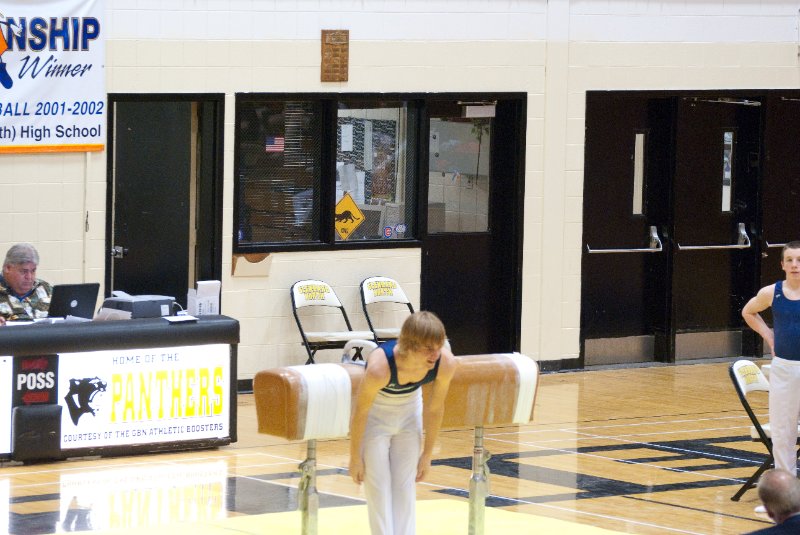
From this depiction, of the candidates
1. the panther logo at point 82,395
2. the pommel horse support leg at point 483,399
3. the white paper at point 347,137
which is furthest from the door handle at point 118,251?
the pommel horse support leg at point 483,399

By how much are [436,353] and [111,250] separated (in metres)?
6.44

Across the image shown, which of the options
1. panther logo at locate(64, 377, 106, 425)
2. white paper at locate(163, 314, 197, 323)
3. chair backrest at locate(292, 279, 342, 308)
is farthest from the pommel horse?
chair backrest at locate(292, 279, 342, 308)

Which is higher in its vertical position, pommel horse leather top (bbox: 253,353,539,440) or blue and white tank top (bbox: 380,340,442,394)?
blue and white tank top (bbox: 380,340,442,394)

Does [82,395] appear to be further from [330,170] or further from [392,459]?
[330,170]

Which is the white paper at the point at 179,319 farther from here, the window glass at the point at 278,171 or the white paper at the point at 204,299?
the window glass at the point at 278,171

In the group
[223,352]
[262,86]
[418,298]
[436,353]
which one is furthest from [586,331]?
[436,353]

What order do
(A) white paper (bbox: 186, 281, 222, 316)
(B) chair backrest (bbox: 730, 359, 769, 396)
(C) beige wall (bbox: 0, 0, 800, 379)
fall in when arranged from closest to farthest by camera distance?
(B) chair backrest (bbox: 730, 359, 769, 396)
(A) white paper (bbox: 186, 281, 222, 316)
(C) beige wall (bbox: 0, 0, 800, 379)

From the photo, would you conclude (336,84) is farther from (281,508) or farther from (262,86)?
(281,508)

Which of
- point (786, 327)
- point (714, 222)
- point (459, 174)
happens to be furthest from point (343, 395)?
point (714, 222)

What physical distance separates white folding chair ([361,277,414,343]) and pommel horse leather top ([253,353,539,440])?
5.64m

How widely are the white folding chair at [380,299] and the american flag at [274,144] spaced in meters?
1.41

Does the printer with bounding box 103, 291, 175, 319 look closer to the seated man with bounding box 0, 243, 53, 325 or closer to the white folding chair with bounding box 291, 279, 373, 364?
the seated man with bounding box 0, 243, 53, 325

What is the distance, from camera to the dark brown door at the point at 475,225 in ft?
48.3

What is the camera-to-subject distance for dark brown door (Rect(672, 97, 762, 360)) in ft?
52.1
